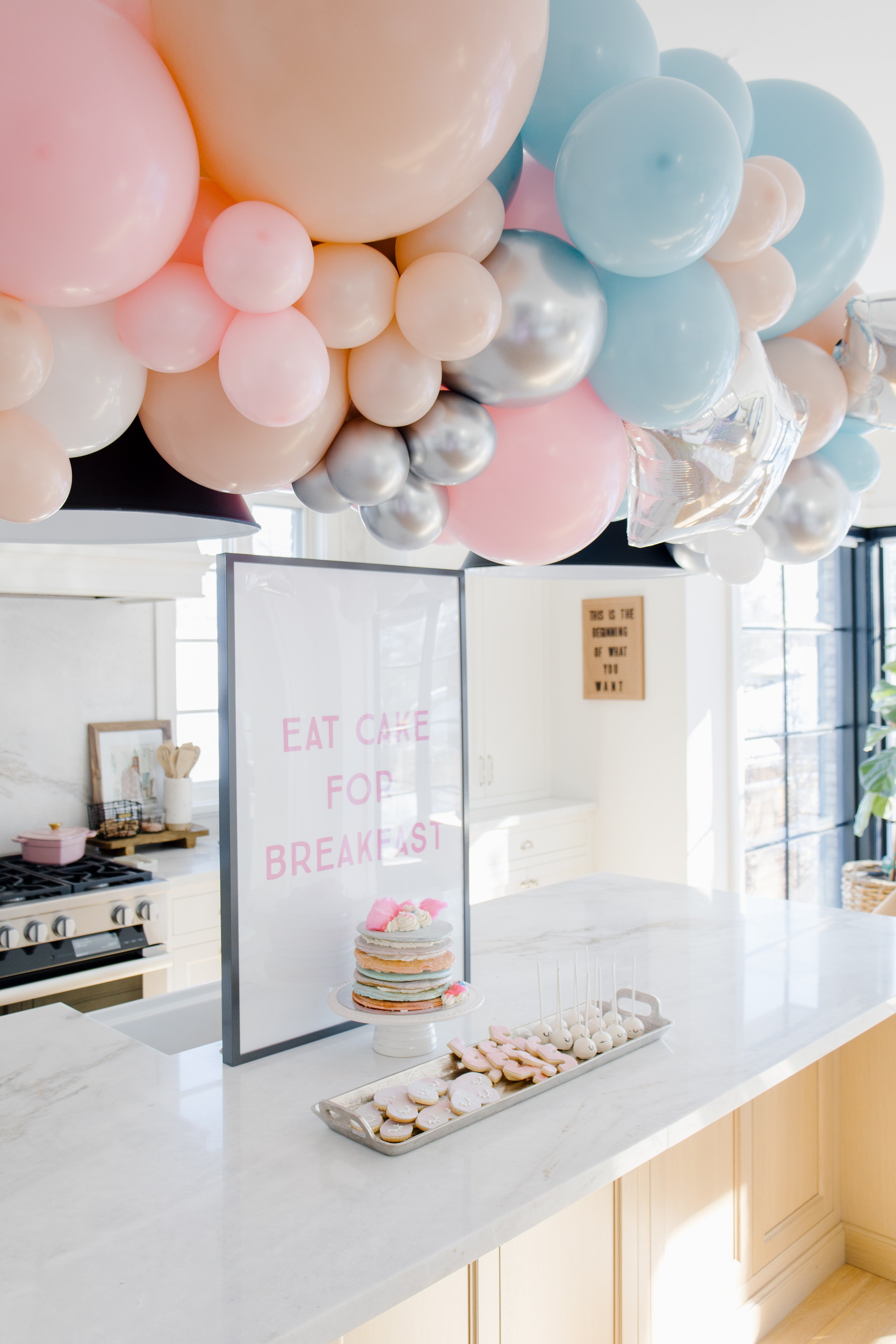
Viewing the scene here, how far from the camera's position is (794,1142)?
7.05 feet

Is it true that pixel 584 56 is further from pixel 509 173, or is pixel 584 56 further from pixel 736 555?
pixel 736 555

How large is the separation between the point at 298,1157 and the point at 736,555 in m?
1.01

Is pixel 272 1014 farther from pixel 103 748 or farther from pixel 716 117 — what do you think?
pixel 103 748

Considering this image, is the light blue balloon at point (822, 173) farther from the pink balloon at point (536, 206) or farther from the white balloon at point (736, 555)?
the white balloon at point (736, 555)

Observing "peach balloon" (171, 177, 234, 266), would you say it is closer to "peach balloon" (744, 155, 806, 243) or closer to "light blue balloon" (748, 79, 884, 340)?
"peach balloon" (744, 155, 806, 243)

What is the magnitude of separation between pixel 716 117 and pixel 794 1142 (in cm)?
Result: 215

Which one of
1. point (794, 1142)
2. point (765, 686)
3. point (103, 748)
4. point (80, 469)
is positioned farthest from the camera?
point (765, 686)

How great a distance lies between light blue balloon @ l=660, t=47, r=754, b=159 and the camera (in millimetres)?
803

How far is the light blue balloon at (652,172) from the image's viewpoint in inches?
24.0

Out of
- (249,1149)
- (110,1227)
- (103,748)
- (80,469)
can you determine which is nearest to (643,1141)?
(249,1149)

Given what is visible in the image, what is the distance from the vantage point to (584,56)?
28.5 inches

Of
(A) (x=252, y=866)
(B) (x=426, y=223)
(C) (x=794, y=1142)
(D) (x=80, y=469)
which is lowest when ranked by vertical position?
(C) (x=794, y=1142)

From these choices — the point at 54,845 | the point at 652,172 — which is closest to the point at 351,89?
the point at 652,172

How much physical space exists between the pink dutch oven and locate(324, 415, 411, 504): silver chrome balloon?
2570 mm
